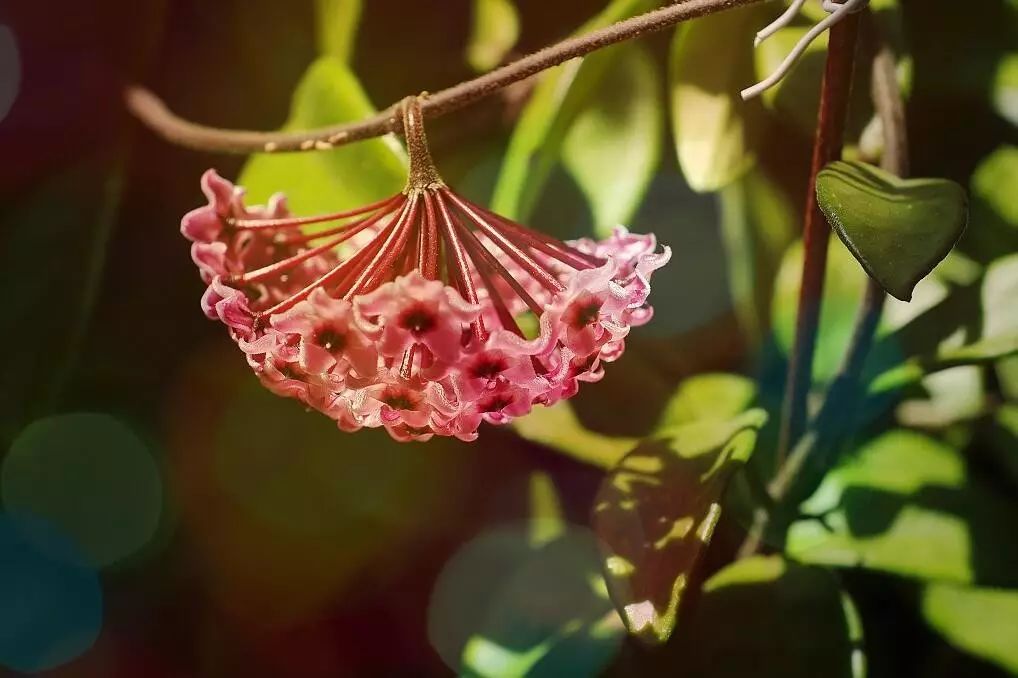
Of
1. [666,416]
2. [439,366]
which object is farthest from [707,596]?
[439,366]

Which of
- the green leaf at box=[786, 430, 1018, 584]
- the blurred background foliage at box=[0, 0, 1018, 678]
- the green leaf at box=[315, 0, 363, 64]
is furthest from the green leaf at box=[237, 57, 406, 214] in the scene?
the green leaf at box=[786, 430, 1018, 584]

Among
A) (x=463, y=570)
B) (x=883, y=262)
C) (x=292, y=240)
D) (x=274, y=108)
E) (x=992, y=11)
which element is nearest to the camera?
(x=883, y=262)

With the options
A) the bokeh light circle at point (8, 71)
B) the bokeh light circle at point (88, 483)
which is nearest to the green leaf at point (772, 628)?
the bokeh light circle at point (88, 483)

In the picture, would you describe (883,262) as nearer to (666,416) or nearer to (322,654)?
(666,416)

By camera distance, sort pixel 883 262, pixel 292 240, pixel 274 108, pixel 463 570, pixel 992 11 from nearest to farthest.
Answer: pixel 883 262
pixel 292 240
pixel 992 11
pixel 463 570
pixel 274 108

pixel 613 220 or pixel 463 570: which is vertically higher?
pixel 613 220

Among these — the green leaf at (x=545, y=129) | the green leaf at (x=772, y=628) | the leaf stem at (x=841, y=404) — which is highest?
the green leaf at (x=545, y=129)

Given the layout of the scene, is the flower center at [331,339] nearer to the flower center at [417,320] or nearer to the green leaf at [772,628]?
the flower center at [417,320]
